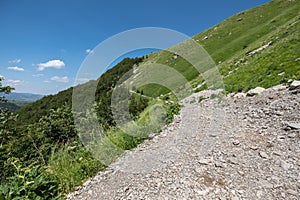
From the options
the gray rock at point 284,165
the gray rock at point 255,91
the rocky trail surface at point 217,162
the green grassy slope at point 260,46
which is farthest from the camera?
the green grassy slope at point 260,46

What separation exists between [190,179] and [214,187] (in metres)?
0.63

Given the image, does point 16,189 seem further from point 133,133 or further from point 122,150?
point 133,133

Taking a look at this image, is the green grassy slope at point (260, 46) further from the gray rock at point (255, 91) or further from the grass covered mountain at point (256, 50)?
the gray rock at point (255, 91)

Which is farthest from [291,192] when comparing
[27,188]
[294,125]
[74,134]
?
[74,134]

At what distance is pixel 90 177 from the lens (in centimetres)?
644

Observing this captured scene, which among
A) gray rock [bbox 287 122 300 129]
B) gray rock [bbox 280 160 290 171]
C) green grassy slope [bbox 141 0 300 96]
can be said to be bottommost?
gray rock [bbox 280 160 290 171]

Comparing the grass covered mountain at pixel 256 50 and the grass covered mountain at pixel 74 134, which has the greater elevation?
the grass covered mountain at pixel 256 50

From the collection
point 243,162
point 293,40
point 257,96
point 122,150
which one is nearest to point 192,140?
point 243,162

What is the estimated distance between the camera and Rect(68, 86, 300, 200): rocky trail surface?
15.5 feet

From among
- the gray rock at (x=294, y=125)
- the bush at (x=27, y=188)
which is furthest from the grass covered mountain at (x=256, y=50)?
the bush at (x=27, y=188)

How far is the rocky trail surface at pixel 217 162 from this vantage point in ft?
15.5

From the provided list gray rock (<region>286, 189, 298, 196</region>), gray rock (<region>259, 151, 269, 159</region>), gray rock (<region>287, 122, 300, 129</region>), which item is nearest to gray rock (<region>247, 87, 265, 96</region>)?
gray rock (<region>287, 122, 300, 129</region>)

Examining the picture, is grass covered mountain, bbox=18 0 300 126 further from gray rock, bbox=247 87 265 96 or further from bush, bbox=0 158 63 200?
bush, bbox=0 158 63 200

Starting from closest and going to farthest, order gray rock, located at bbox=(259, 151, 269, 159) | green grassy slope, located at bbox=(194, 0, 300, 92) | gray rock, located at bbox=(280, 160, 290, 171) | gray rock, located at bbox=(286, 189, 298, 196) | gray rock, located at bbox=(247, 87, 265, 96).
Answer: gray rock, located at bbox=(286, 189, 298, 196) < gray rock, located at bbox=(280, 160, 290, 171) < gray rock, located at bbox=(259, 151, 269, 159) < gray rock, located at bbox=(247, 87, 265, 96) < green grassy slope, located at bbox=(194, 0, 300, 92)
